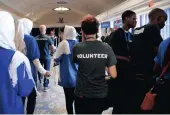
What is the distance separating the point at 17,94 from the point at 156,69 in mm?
1488

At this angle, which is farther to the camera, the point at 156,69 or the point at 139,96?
the point at 139,96

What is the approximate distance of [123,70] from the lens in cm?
317

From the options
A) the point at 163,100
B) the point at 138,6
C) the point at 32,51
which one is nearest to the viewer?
the point at 163,100

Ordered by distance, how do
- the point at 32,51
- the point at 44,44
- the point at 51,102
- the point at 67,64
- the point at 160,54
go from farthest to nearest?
Result: 1. the point at 44,44
2. the point at 51,102
3. the point at 67,64
4. the point at 32,51
5. the point at 160,54

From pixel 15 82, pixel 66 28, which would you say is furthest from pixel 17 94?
pixel 66 28

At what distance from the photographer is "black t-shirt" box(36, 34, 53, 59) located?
20.8 ft

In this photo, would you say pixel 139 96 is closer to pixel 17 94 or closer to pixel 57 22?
pixel 17 94

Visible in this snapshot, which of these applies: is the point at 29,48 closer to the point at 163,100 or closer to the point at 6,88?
the point at 6,88

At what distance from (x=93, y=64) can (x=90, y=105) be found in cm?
37

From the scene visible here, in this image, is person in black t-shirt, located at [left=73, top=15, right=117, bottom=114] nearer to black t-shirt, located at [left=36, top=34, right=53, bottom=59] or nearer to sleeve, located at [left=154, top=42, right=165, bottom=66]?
sleeve, located at [left=154, top=42, right=165, bottom=66]

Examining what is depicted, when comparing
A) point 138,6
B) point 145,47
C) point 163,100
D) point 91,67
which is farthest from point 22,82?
point 138,6

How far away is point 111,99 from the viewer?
3219mm

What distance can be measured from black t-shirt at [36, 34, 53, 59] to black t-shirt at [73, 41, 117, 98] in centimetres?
403

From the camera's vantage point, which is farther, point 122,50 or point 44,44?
point 44,44
